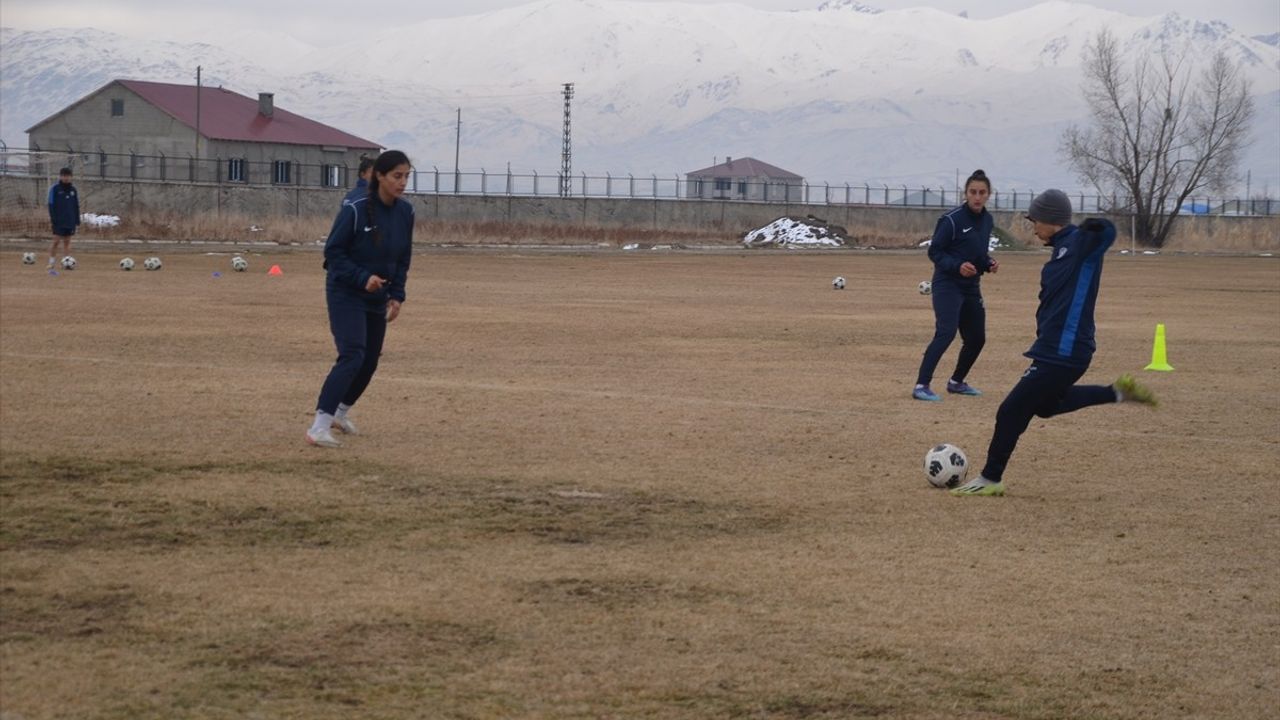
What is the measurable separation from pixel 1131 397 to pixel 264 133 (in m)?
80.8

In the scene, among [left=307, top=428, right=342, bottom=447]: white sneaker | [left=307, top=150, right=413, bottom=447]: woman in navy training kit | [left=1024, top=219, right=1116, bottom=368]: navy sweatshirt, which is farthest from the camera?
[left=307, top=428, right=342, bottom=447]: white sneaker

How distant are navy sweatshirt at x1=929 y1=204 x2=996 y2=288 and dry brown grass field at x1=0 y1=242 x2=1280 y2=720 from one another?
113 centimetres

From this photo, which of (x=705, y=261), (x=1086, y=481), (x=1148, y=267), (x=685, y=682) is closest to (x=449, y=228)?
(x=705, y=261)

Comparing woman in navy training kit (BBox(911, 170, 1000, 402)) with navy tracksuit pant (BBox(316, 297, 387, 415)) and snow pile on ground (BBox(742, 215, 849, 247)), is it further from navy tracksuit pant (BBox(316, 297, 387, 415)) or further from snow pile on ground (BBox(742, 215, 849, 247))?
snow pile on ground (BBox(742, 215, 849, 247))

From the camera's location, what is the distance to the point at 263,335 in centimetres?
1903

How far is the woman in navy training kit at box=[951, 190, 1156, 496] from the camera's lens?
31.1 feet

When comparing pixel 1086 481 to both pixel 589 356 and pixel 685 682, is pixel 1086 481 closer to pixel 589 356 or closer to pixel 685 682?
pixel 685 682

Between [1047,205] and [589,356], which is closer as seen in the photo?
[1047,205]

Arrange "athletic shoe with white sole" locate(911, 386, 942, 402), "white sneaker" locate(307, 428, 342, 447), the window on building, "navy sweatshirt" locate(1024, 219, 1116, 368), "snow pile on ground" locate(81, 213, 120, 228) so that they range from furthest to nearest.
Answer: the window on building → "snow pile on ground" locate(81, 213, 120, 228) → "athletic shoe with white sole" locate(911, 386, 942, 402) → "white sneaker" locate(307, 428, 342, 447) → "navy sweatshirt" locate(1024, 219, 1116, 368)

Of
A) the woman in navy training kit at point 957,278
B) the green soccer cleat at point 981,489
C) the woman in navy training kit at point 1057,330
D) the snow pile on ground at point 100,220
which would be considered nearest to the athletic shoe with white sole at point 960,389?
the woman in navy training kit at point 957,278

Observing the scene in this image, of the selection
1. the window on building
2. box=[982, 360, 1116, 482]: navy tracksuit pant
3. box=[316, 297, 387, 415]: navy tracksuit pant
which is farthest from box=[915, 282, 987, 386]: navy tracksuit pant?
the window on building

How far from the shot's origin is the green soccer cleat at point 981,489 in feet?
32.0

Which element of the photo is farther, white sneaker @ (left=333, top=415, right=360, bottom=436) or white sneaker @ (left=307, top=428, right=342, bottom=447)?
white sneaker @ (left=333, top=415, right=360, bottom=436)

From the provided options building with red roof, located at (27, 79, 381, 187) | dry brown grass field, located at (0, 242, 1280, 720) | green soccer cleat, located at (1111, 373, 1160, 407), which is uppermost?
building with red roof, located at (27, 79, 381, 187)
